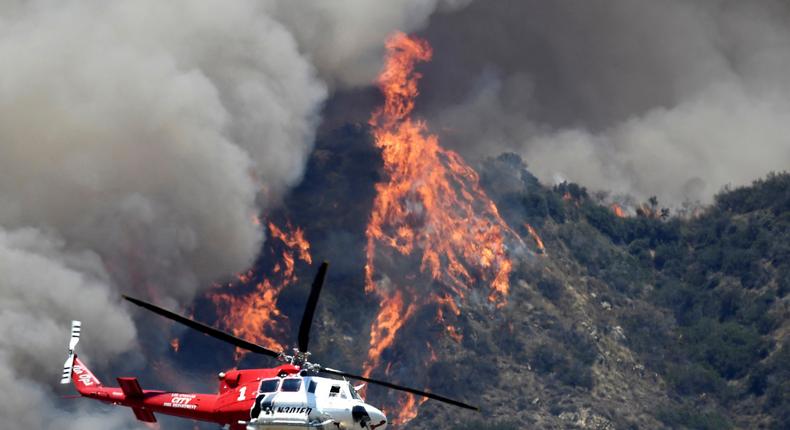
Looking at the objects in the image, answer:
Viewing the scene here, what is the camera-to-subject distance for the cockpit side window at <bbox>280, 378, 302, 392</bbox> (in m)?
100

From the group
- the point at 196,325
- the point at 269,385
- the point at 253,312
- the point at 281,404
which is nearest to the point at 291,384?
the point at 281,404

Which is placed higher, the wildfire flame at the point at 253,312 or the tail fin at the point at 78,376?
the wildfire flame at the point at 253,312

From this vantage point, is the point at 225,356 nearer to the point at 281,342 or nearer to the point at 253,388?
the point at 281,342

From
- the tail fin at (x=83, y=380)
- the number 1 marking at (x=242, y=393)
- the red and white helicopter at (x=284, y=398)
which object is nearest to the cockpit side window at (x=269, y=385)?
the red and white helicopter at (x=284, y=398)

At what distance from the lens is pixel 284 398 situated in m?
99.9

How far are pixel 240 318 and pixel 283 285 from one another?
10198 mm

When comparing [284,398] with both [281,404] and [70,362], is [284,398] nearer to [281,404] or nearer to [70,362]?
[281,404]

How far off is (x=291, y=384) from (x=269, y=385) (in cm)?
197

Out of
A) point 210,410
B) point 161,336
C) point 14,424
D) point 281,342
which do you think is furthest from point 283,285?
point 210,410

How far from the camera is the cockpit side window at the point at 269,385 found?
10106cm

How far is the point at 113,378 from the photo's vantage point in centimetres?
16262

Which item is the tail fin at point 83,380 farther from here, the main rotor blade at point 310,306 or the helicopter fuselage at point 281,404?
the main rotor blade at point 310,306

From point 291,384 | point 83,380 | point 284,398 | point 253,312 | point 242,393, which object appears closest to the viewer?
point 284,398

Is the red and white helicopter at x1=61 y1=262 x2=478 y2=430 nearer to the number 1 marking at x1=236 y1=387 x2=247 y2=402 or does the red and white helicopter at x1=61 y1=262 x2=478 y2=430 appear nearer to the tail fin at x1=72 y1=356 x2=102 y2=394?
the number 1 marking at x1=236 y1=387 x2=247 y2=402
